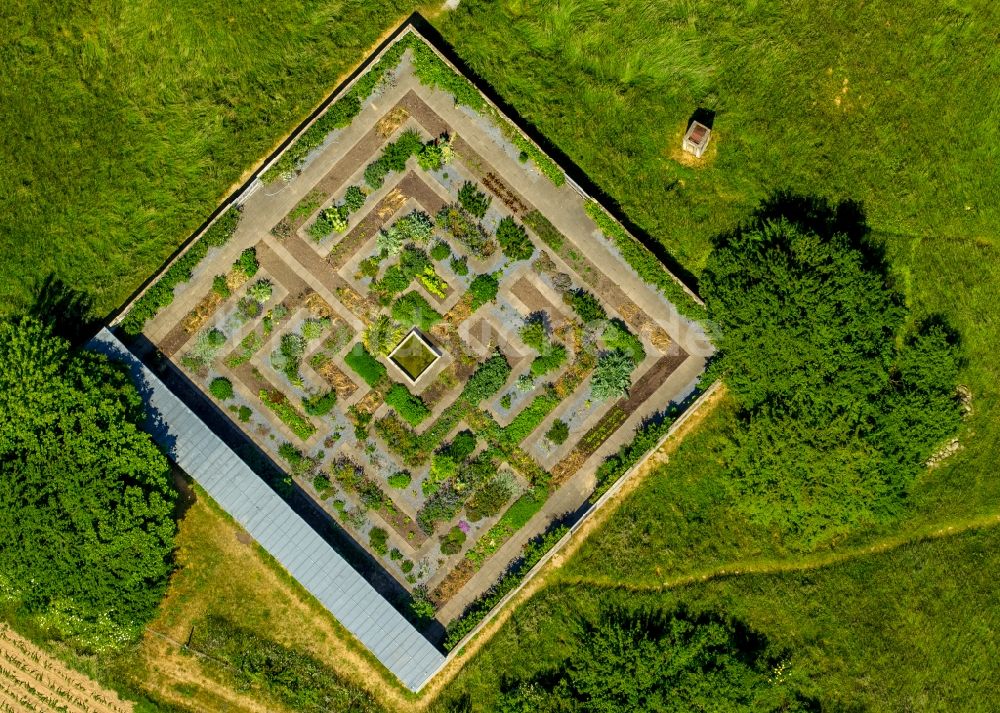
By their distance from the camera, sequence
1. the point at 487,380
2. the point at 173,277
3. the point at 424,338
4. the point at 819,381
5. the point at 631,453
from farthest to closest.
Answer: the point at 424,338 < the point at 173,277 < the point at 487,380 < the point at 631,453 < the point at 819,381

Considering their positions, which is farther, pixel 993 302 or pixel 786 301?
pixel 993 302

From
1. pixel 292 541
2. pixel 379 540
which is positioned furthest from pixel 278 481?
pixel 379 540

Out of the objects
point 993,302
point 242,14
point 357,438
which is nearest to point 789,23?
point 993,302

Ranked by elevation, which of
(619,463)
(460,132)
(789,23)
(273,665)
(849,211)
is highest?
(789,23)

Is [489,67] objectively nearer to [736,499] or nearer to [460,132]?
[460,132]

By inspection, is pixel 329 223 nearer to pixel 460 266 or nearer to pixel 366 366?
pixel 460 266
